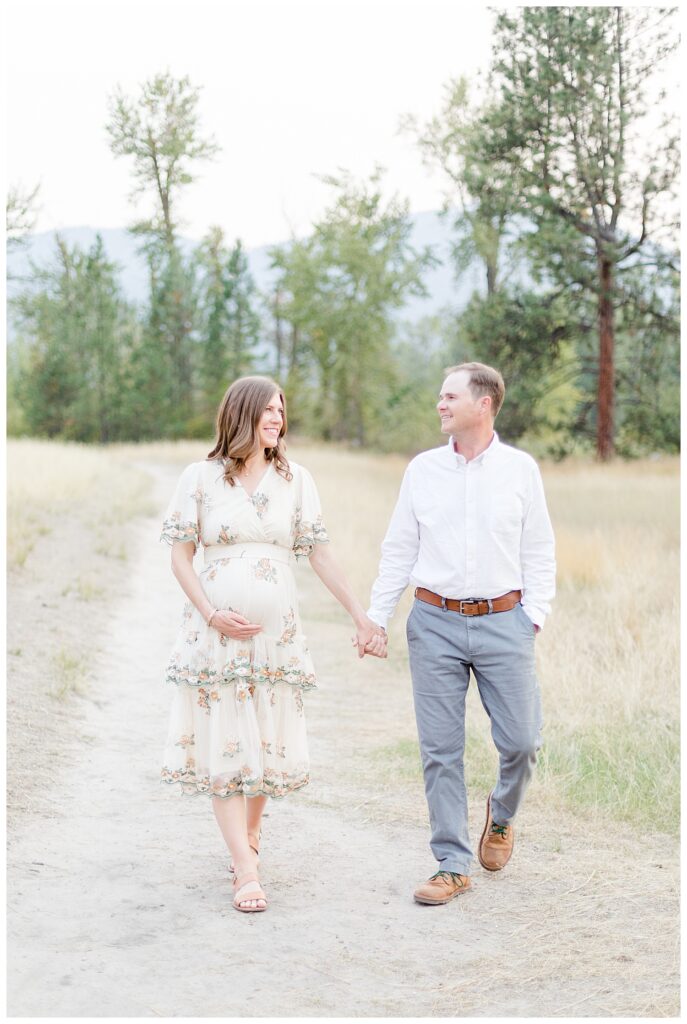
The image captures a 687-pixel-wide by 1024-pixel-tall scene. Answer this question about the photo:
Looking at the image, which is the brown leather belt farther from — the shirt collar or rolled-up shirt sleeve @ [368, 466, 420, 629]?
the shirt collar

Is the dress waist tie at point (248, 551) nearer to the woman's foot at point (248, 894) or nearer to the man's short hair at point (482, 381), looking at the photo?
the man's short hair at point (482, 381)

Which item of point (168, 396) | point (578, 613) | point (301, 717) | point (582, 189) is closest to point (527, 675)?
point (301, 717)

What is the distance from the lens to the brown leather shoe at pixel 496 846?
4711 millimetres

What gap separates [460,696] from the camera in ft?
14.6

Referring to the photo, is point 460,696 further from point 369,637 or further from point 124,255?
point 124,255

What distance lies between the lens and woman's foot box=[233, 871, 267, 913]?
4266 mm

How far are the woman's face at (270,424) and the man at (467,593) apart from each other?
0.55 metres

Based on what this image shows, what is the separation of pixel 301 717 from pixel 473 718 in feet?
8.79

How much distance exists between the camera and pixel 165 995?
142 inches

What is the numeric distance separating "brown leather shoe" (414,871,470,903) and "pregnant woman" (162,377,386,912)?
612 millimetres

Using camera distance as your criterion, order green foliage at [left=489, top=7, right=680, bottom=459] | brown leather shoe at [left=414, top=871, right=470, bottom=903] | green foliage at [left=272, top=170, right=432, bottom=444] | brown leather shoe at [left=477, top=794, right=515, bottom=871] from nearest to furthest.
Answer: brown leather shoe at [left=414, top=871, right=470, bottom=903] < brown leather shoe at [left=477, top=794, right=515, bottom=871] < green foliage at [left=489, top=7, right=680, bottom=459] < green foliage at [left=272, top=170, right=432, bottom=444]

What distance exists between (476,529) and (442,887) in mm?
1354

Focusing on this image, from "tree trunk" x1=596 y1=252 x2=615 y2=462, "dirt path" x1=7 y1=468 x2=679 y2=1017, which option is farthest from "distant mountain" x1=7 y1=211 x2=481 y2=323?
"dirt path" x1=7 y1=468 x2=679 y2=1017

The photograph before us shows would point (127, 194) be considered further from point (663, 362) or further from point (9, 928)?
point (9, 928)
